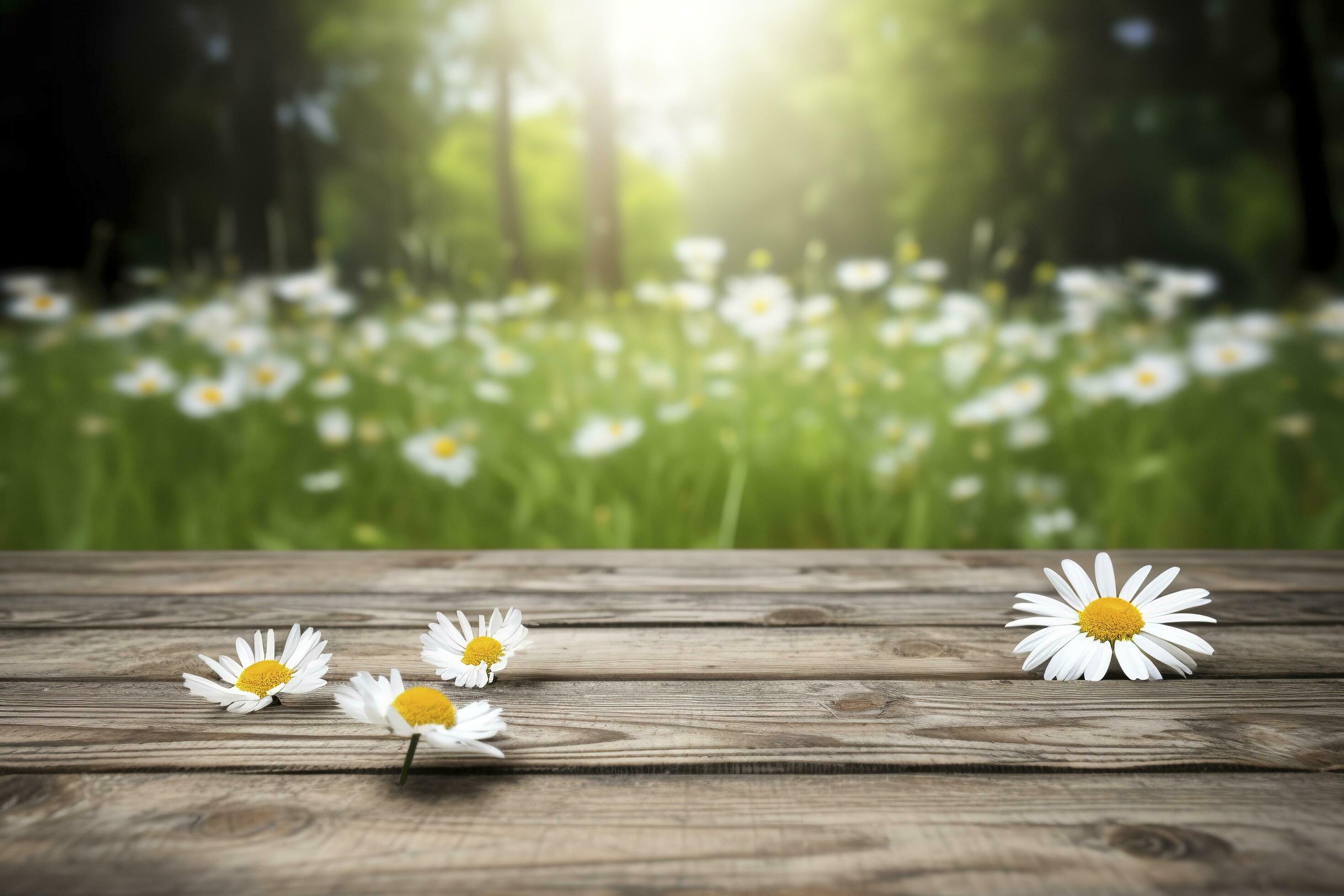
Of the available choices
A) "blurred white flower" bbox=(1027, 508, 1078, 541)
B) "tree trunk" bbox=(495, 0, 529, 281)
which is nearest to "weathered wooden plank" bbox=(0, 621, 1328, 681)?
"blurred white flower" bbox=(1027, 508, 1078, 541)

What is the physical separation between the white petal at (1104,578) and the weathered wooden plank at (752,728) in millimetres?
97

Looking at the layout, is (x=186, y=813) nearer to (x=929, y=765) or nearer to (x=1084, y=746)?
(x=929, y=765)

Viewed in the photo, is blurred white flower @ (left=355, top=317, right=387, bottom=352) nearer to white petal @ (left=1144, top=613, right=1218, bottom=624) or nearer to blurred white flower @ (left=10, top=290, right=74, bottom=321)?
blurred white flower @ (left=10, top=290, right=74, bottom=321)

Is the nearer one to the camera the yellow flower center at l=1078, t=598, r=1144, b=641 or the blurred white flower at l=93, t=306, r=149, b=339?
the yellow flower center at l=1078, t=598, r=1144, b=641

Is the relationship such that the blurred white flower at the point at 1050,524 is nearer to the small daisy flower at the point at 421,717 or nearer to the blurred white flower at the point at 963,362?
the blurred white flower at the point at 963,362

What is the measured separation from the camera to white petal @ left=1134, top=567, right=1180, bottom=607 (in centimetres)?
81

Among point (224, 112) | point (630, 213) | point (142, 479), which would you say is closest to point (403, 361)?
point (142, 479)

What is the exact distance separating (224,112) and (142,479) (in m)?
3.48

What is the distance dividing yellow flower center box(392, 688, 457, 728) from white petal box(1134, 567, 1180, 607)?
606 millimetres

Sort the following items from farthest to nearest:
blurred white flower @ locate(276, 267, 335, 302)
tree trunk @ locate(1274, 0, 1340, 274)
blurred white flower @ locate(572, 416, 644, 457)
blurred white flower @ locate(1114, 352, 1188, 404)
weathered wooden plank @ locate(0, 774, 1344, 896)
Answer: tree trunk @ locate(1274, 0, 1340, 274) < blurred white flower @ locate(276, 267, 335, 302) < blurred white flower @ locate(1114, 352, 1188, 404) < blurred white flower @ locate(572, 416, 644, 457) < weathered wooden plank @ locate(0, 774, 1344, 896)

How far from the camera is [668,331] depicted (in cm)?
A: 292

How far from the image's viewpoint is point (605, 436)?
1834mm

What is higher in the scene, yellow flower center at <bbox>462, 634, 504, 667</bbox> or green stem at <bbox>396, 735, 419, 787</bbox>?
yellow flower center at <bbox>462, 634, 504, 667</bbox>

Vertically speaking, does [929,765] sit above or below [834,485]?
below
